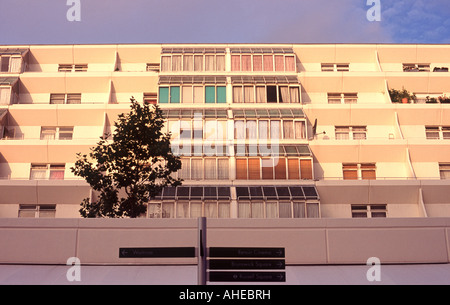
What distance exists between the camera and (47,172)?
105ft

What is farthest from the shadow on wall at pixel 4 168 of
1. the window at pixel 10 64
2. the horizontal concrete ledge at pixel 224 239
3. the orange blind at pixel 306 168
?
the orange blind at pixel 306 168

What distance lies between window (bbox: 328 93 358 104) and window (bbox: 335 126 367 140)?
117 inches

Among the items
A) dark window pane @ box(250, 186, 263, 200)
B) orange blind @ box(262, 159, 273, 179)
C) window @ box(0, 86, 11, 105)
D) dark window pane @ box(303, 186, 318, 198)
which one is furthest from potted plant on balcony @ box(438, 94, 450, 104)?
window @ box(0, 86, 11, 105)

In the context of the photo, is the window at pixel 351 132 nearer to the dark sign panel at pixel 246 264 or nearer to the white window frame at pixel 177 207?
the white window frame at pixel 177 207

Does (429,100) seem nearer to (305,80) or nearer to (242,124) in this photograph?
(305,80)

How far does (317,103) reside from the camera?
35.0 m

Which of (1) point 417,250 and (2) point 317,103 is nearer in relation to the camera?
(1) point 417,250

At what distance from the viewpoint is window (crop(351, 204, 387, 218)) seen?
30172 mm

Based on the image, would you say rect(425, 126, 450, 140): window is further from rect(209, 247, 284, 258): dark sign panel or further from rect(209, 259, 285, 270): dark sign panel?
rect(209, 259, 285, 270): dark sign panel

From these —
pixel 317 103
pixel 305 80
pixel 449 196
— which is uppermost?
pixel 305 80

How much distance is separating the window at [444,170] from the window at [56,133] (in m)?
29.8

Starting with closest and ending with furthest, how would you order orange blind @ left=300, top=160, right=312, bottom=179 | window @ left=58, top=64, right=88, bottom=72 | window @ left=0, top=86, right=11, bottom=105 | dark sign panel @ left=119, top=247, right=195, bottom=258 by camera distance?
dark sign panel @ left=119, top=247, right=195, bottom=258 → orange blind @ left=300, top=160, right=312, bottom=179 → window @ left=0, top=86, right=11, bottom=105 → window @ left=58, top=64, right=88, bottom=72
